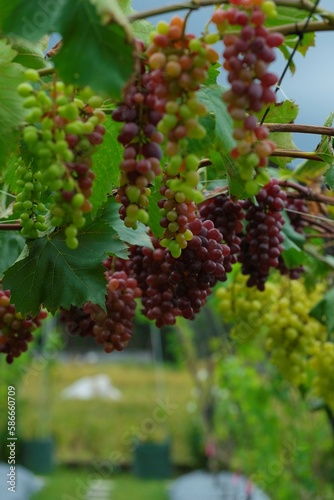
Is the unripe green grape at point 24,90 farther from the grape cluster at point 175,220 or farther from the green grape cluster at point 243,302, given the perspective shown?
the green grape cluster at point 243,302

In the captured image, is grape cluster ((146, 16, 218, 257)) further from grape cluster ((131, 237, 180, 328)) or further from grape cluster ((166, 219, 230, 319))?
grape cluster ((131, 237, 180, 328))

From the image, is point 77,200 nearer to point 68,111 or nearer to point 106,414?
point 68,111

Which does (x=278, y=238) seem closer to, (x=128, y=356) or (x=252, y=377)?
(x=252, y=377)

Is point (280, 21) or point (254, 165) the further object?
point (280, 21)

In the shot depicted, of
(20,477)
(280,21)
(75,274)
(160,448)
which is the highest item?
(280,21)

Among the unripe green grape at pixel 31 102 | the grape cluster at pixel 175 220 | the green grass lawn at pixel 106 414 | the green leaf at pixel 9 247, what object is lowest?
the green grass lawn at pixel 106 414

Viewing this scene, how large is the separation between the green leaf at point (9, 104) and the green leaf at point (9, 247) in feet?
1.56

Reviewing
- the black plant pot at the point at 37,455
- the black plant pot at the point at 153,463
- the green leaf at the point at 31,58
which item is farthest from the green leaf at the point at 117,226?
the black plant pot at the point at 37,455

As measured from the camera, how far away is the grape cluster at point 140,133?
701mm

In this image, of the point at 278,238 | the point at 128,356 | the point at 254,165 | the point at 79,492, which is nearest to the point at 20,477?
the point at 79,492

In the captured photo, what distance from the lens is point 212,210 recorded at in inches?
49.2

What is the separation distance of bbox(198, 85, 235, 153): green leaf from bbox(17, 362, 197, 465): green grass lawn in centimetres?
881

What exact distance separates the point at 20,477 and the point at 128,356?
9.86 m

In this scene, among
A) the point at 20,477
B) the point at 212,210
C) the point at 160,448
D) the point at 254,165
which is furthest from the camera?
the point at 160,448
